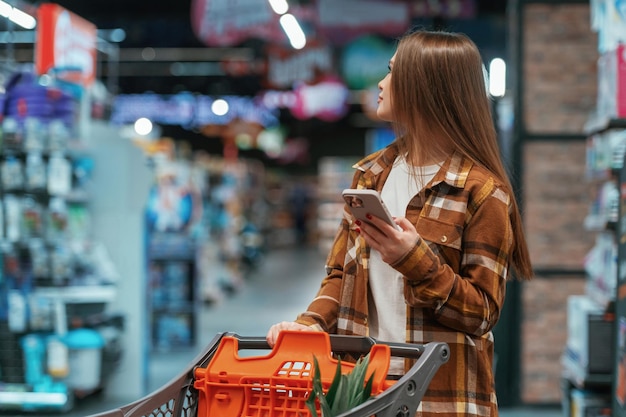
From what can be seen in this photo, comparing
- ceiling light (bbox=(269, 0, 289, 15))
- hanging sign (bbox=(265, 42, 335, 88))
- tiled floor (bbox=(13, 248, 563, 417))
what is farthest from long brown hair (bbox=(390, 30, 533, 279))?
hanging sign (bbox=(265, 42, 335, 88))

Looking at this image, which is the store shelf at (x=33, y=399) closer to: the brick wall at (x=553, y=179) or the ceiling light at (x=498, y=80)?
the brick wall at (x=553, y=179)

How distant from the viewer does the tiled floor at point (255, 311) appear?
6605mm

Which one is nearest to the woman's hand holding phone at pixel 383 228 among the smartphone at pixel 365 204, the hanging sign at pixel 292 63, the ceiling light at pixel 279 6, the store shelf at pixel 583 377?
the smartphone at pixel 365 204

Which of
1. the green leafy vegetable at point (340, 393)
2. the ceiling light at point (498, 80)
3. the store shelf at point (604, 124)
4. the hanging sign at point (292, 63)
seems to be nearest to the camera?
the green leafy vegetable at point (340, 393)

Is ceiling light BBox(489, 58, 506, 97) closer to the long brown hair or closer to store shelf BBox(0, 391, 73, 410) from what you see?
store shelf BBox(0, 391, 73, 410)

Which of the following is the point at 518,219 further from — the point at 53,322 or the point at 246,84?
the point at 246,84

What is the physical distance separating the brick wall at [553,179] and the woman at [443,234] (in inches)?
179

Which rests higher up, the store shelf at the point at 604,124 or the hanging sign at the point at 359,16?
the hanging sign at the point at 359,16

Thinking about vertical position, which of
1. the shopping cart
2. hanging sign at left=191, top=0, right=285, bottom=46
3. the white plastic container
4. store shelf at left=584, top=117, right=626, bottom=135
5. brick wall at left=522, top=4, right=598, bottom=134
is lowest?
the white plastic container

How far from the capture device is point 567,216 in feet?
20.9

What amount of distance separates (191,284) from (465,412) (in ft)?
27.9

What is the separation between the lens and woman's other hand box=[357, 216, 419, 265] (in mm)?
1686

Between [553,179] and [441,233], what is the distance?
482 cm

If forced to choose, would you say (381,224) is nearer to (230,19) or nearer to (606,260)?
(606,260)
